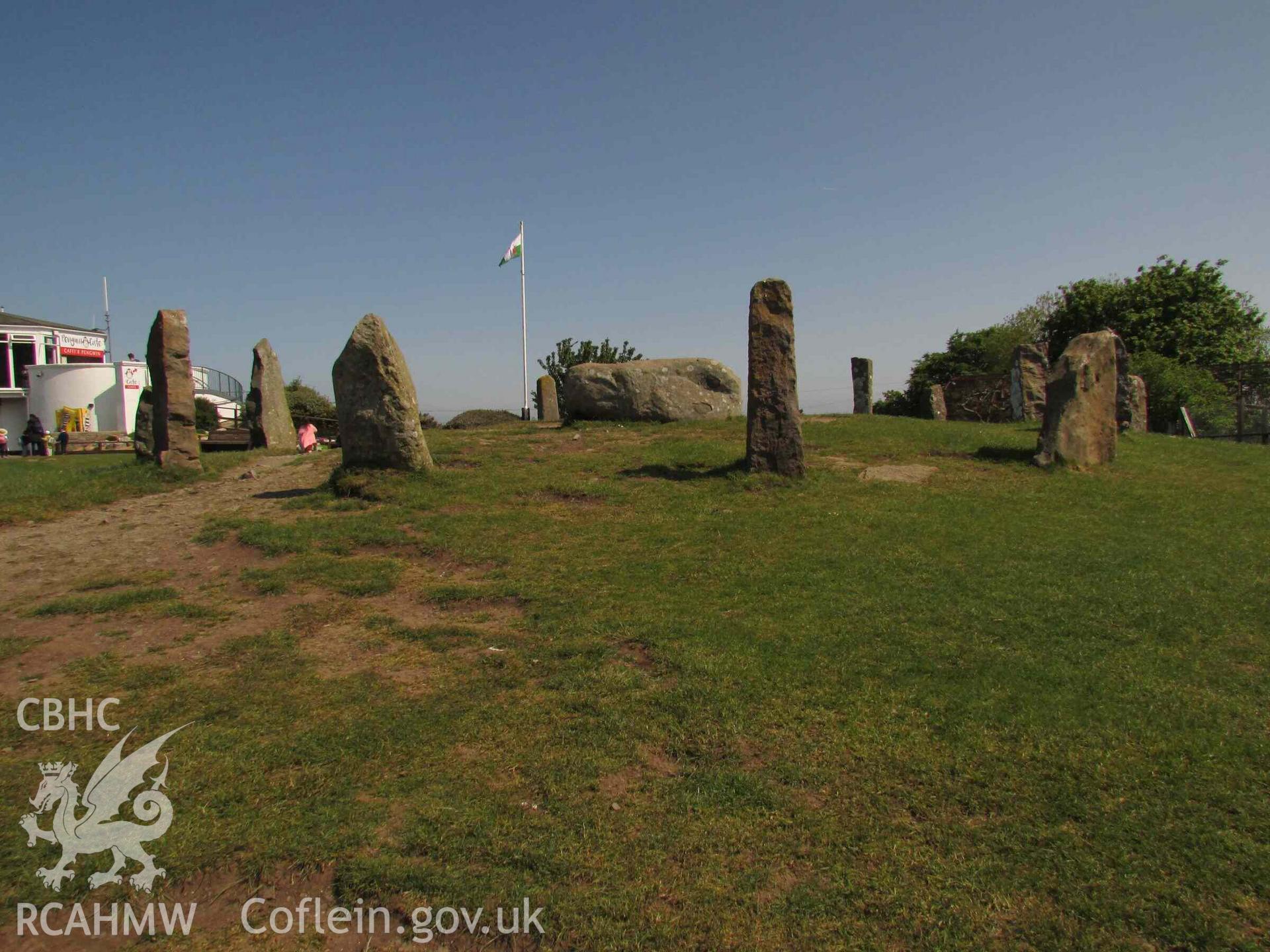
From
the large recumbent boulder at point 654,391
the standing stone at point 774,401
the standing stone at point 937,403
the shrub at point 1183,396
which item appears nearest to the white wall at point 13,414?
the large recumbent boulder at point 654,391

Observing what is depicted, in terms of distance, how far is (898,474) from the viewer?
43.0 ft

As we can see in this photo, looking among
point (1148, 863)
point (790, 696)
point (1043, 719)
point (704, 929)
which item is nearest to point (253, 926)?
point (704, 929)

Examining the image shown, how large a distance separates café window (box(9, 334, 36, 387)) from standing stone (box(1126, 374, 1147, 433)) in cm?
6839

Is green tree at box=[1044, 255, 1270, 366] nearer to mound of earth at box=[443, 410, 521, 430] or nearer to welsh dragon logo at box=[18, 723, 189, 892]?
mound of earth at box=[443, 410, 521, 430]

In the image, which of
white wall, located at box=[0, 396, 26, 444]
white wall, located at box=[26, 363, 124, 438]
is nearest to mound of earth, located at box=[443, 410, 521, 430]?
white wall, located at box=[26, 363, 124, 438]

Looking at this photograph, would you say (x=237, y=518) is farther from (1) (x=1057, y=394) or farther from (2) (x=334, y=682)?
(1) (x=1057, y=394)

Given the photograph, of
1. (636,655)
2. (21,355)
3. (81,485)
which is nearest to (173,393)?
(81,485)

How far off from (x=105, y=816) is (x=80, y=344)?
71.9 metres

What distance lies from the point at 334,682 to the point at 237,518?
6.00 m

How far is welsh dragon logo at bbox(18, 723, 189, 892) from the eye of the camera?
3.78 m

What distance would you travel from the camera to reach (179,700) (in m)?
5.56

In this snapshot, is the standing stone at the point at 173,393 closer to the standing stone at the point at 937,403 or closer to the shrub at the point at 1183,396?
the standing stone at the point at 937,403

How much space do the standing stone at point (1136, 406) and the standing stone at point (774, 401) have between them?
39.3 feet

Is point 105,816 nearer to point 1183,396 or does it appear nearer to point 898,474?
point 898,474
